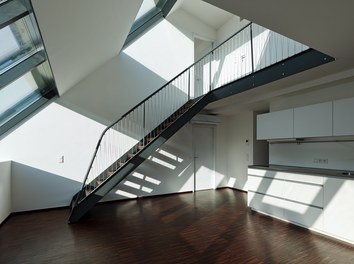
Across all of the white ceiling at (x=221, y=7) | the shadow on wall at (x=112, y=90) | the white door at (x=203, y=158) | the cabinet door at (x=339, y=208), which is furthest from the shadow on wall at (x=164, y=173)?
the cabinet door at (x=339, y=208)

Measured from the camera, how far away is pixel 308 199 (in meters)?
3.49

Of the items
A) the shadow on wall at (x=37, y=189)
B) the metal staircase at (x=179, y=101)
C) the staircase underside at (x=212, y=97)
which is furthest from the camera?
the shadow on wall at (x=37, y=189)

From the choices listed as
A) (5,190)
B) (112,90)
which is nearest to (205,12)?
(112,90)

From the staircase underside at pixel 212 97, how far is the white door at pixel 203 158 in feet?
5.55

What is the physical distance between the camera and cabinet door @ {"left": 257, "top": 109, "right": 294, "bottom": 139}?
13.7ft

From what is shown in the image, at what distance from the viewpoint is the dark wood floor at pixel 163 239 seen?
268cm

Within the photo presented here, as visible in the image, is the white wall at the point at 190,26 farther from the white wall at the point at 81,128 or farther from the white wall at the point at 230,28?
the white wall at the point at 81,128

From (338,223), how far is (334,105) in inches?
73.0

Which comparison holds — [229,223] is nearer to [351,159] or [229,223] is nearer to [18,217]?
[351,159]

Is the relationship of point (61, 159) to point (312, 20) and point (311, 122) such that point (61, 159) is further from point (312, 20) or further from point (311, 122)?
point (311, 122)

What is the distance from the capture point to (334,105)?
134 inches

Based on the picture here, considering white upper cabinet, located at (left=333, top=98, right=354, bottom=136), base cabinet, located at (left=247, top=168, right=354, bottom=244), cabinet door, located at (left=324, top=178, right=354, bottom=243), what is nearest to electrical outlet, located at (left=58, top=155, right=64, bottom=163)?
base cabinet, located at (left=247, top=168, right=354, bottom=244)

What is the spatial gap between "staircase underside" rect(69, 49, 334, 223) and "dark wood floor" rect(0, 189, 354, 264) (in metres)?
0.42

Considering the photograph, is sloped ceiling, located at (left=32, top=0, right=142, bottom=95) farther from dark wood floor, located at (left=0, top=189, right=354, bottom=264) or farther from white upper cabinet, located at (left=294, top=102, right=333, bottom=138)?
white upper cabinet, located at (left=294, top=102, right=333, bottom=138)
